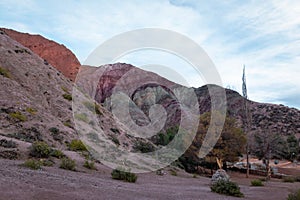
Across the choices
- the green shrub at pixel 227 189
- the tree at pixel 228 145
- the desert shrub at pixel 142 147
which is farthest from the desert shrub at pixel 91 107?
the green shrub at pixel 227 189

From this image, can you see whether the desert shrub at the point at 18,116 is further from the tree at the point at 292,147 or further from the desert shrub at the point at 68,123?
the tree at the point at 292,147

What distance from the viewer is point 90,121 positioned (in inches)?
1336

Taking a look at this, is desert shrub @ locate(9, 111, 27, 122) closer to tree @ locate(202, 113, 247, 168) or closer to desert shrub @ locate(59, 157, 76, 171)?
desert shrub @ locate(59, 157, 76, 171)

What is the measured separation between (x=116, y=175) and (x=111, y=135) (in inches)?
728

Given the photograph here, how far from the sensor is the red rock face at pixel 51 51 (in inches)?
2682

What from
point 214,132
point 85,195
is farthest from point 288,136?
point 85,195

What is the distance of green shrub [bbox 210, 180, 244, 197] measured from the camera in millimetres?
14352

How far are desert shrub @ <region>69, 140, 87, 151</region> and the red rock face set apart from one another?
42207 millimetres

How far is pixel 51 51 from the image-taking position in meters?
70.8

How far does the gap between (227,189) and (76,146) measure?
14.1 metres

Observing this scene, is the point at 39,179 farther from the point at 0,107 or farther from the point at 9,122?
the point at 0,107

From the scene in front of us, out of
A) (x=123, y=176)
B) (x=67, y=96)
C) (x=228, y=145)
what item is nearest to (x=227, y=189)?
(x=123, y=176)

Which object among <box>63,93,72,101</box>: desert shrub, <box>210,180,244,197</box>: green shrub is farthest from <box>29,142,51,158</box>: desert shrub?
<box>63,93,72,101</box>: desert shrub

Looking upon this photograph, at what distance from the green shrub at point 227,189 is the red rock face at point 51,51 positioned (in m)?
55.3
